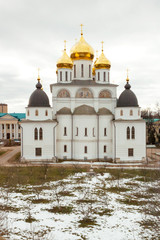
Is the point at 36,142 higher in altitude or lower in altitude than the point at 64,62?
lower

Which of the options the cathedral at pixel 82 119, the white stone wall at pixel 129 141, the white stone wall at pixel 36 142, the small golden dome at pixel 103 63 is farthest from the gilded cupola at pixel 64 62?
the white stone wall at pixel 129 141

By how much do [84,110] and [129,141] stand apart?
5.75m

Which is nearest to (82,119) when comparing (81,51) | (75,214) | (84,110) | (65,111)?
(84,110)

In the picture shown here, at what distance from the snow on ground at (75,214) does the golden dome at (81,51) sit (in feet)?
55.0

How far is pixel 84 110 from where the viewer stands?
26109 millimetres

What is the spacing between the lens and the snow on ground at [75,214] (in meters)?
9.01

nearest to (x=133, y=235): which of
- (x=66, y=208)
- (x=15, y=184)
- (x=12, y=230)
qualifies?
(x=66, y=208)

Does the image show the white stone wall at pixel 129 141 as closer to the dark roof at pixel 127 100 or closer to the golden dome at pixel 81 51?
the dark roof at pixel 127 100

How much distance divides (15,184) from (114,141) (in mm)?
12565

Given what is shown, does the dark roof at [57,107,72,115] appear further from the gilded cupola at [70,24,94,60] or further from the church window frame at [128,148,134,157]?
the church window frame at [128,148,134,157]

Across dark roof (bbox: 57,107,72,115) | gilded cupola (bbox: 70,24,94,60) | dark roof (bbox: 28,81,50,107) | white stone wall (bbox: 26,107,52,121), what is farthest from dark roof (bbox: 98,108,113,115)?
gilded cupola (bbox: 70,24,94,60)

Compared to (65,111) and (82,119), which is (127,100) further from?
(65,111)

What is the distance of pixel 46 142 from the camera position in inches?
992

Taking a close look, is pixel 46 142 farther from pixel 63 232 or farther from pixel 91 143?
pixel 63 232
